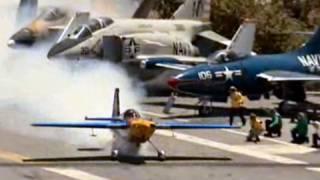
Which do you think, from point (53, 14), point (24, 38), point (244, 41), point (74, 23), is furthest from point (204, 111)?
point (53, 14)

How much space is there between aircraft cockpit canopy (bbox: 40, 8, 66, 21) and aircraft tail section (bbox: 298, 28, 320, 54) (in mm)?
13302

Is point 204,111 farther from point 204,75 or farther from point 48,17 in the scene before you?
point 48,17

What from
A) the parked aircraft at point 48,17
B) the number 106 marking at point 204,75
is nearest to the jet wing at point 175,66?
the number 106 marking at point 204,75

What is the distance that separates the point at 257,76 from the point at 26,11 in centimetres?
1724

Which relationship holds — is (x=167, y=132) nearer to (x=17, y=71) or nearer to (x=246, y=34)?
(x=246, y=34)

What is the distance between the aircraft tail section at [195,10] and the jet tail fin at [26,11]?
7.38 meters

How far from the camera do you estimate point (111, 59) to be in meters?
40.2

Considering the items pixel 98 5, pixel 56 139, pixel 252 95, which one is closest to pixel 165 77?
pixel 252 95

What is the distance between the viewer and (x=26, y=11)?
49.4 metres

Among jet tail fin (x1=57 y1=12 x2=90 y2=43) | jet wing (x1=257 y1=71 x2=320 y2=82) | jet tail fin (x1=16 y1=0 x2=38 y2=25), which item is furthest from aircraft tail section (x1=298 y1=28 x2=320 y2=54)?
jet tail fin (x1=16 y1=0 x2=38 y2=25)

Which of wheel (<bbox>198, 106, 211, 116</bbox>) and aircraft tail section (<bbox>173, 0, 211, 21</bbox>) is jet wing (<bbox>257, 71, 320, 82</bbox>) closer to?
wheel (<bbox>198, 106, 211, 116</bbox>)

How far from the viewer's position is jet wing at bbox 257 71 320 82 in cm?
3628

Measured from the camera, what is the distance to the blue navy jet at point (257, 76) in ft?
115

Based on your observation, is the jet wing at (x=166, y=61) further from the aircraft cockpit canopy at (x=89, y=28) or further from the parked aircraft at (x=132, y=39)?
the aircraft cockpit canopy at (x=89, y=28)
